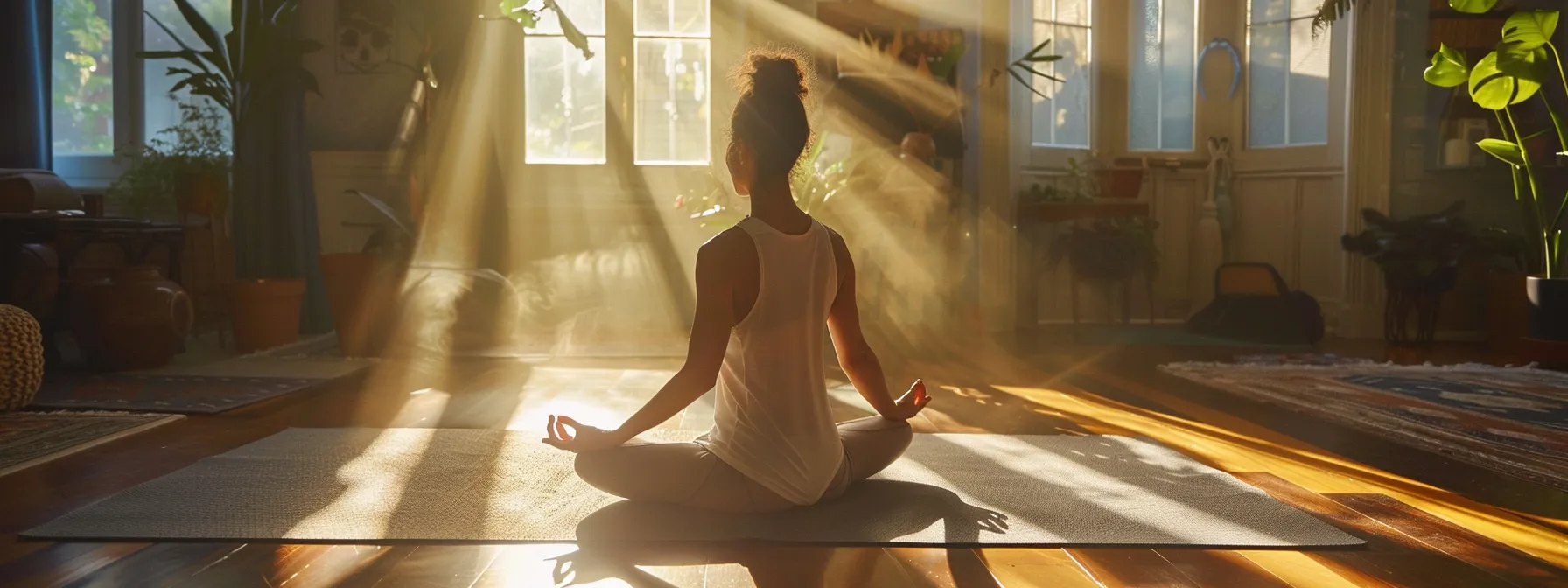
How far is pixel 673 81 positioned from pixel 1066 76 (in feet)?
7.23

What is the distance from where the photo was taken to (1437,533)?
6.54 feet

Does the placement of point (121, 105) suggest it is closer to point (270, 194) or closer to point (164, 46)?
point (164, 46)

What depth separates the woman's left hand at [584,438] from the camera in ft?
5.92

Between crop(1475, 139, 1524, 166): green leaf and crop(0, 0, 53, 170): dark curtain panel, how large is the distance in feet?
21.7

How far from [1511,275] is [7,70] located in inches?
284

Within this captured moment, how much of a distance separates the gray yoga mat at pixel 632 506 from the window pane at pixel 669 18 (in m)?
3.61

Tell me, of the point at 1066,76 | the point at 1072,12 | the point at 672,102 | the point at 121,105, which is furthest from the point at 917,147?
the point at 121,105

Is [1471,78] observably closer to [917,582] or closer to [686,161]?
[686,161]

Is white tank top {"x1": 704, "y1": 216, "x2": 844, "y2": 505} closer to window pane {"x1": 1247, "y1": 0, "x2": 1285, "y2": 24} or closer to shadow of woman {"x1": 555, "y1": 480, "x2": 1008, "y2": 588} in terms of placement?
shadow of woman {"x1": 555, "y1": 480, "x2": 1008, "y2": 588}

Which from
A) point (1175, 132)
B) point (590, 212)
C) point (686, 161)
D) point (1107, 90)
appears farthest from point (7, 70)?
point (1175, 132)

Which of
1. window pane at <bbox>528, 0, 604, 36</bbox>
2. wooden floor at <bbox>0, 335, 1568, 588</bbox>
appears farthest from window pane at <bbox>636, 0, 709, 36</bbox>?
wooden floor at <bbox>0, 335, 1568, 588</bbox>

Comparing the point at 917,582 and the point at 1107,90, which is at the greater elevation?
the point at 1107,90

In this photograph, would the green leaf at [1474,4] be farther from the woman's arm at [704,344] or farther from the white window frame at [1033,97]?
the woman's arm at [704,344]

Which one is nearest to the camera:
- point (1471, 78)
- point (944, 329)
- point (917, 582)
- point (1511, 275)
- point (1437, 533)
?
point (917, 582)
